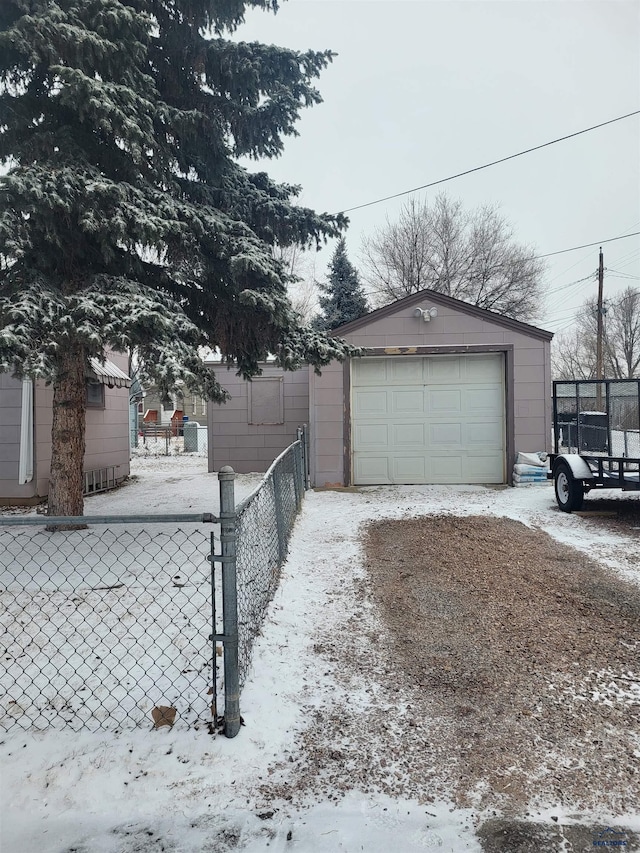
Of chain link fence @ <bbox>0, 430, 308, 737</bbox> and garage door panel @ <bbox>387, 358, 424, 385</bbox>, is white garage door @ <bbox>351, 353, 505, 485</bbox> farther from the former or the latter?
chain link fence @ <bbox>0, 430, 308, 737</bbox>

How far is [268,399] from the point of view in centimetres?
1190

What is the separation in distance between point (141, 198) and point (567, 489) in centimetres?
662

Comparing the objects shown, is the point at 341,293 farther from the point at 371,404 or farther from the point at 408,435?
the point at 408,435

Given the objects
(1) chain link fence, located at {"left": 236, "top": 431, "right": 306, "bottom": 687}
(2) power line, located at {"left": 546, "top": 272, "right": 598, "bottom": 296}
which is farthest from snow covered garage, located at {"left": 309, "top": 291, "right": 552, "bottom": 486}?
(2) power line, located at {"left": 546, "top": 272, "right": 598, "bottom": 296}

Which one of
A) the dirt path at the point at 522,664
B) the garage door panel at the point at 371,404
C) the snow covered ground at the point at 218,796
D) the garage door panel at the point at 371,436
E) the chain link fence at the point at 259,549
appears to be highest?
the garage door panel at the point at 371,404

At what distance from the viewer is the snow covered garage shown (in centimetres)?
945

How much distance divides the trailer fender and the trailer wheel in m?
0.05

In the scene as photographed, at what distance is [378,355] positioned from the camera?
30.9ft

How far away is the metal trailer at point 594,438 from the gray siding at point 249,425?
5.87 meters

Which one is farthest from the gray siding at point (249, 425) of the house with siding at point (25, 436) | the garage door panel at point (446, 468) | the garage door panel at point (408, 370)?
the garage door panel at point (446, 468)

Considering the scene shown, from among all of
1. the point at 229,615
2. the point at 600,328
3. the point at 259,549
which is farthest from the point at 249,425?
the point at 600,328

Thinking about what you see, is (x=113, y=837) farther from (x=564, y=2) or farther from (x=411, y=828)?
(x=564, y=2)

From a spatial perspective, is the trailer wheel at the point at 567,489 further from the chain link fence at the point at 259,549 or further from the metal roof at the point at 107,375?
the metal roof at the point at 107,375

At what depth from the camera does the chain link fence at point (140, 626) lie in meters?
2.31
